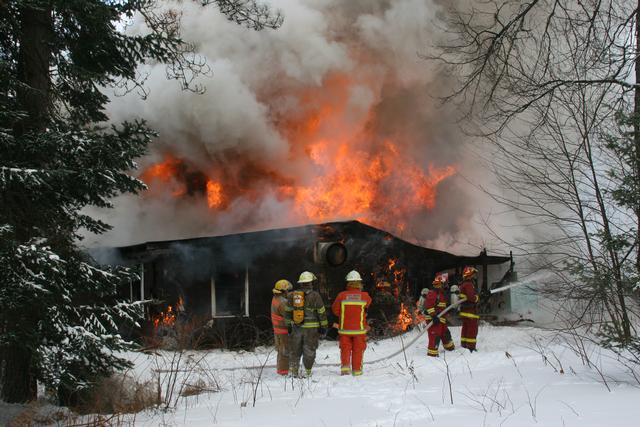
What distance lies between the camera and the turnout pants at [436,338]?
9.84 m

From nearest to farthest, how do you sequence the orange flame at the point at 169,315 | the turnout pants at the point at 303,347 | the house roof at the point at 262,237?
the turnout pants at the point at 303,347 < the house roof at the point at 262,237 < the orange flame at the point at 169,315

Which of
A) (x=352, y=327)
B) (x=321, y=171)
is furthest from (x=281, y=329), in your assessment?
(x=321, y=171)

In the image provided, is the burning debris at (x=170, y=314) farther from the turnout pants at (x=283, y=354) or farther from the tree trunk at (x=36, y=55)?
the tree trunk at (x=36, y=55)

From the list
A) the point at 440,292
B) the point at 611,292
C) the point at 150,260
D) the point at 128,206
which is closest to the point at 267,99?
the point at 128,206

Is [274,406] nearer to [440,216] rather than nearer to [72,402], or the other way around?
[72,402]

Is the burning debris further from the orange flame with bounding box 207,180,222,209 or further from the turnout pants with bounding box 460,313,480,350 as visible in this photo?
the orange flame with bounding box 207,180,222,209

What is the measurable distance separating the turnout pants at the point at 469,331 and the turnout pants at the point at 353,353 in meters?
2.85

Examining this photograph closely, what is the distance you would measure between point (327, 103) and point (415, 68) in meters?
4.39

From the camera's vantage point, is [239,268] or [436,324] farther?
[239,268]

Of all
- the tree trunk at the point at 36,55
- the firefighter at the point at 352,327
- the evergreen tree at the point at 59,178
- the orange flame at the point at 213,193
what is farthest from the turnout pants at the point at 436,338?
the orange flame at the point at 213,193

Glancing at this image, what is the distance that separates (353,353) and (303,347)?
2.68 ft

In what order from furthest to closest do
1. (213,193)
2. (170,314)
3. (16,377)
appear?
(213,193), (170,314), (16,377)

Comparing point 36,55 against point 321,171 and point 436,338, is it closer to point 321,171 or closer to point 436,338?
point 436,338

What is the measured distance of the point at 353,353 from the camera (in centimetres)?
825
